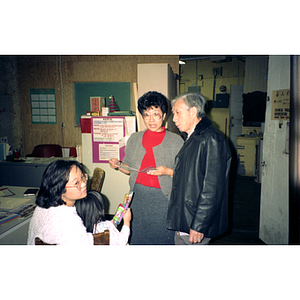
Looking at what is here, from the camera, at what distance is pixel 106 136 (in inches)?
125

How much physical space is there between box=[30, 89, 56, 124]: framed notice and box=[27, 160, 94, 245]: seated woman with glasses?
390 centimetres

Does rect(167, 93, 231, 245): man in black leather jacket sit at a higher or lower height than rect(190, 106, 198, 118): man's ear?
lower

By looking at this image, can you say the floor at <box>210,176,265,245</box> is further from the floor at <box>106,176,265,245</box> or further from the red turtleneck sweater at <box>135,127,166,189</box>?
the red turtleneck sweater at <box>135,127,166,189</box>

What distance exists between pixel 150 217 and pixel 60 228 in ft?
2.90

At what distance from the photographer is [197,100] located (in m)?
1.49

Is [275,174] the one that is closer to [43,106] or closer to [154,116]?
[154,116]

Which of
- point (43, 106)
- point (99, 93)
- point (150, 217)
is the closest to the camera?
point (150, 217)

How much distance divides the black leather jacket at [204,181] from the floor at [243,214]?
56.7 inches

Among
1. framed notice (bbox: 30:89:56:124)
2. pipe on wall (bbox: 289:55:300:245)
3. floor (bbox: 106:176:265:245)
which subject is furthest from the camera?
framed notice (bbox: 30:89:56:124)

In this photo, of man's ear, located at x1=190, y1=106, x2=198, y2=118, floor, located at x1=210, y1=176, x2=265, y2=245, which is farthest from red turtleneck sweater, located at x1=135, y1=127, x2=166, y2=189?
floor, located at x1=210, y1=176, x2=265, y2=245

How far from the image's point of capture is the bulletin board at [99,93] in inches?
176

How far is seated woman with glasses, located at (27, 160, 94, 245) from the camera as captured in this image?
44.1 inches

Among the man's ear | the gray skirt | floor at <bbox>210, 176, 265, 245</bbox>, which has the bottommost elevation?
floor at <bbox>210, 176, 265, 245</bbox>

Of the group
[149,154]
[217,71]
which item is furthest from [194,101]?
[217,71]
